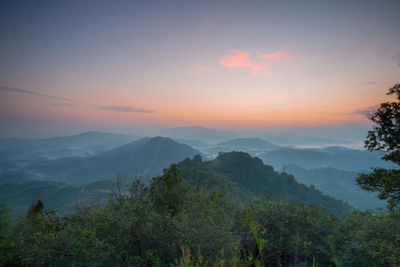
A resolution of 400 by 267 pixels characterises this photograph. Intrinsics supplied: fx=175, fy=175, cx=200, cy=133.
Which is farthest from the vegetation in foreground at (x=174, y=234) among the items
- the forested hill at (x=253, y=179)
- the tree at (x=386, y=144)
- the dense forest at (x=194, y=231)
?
the forested hill at (x=253, y=179)

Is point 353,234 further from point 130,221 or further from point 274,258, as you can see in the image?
point 130,221

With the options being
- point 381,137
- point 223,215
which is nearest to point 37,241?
point 223,215

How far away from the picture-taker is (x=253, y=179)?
299 ft

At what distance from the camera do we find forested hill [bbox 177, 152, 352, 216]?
231ft

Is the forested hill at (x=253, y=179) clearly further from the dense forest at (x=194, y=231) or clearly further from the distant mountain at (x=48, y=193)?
the distant mountain at (x=48, y=193)

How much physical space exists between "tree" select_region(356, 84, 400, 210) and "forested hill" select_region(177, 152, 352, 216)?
55524 mm

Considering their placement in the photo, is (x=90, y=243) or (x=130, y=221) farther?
(x=130, y=221)

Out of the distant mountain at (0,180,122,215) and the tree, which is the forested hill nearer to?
the tree

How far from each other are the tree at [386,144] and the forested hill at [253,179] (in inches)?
2186

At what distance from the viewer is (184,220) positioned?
10016 mm

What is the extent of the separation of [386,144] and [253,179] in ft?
288

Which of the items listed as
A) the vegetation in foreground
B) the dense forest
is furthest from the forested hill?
the vegetation in foreground

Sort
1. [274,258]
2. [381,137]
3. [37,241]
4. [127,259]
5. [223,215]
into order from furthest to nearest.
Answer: [274,258] → [223,215] → [127,259] → [381,137] → [37,241]

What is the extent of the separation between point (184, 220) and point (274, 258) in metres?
9.10
